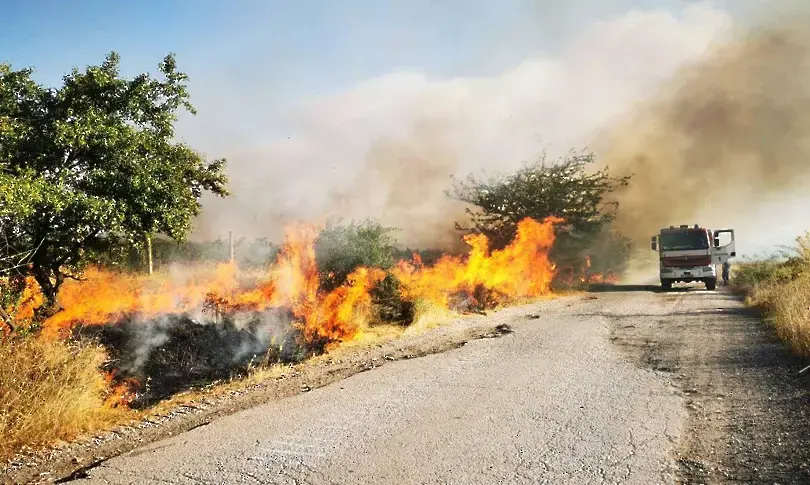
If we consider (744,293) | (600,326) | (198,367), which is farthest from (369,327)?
(744,293)

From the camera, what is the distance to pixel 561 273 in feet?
82.1

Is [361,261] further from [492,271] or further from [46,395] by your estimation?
[46,395]

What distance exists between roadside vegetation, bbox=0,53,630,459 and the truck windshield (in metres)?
11.6

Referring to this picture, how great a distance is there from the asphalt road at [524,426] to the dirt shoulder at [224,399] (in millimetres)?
365

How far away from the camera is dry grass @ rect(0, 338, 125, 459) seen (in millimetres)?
5731

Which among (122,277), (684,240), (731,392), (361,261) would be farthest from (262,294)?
(684,240)

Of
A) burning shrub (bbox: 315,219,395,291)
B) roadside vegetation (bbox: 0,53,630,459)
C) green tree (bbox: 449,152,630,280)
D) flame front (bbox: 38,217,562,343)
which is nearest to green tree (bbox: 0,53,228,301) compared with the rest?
roadside vegetation (bbox: 0,53,630,459)

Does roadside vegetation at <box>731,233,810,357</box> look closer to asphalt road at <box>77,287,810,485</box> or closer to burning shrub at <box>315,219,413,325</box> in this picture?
asphalt road at <box>77,287,810,485</box>

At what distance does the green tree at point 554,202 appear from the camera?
2459cm

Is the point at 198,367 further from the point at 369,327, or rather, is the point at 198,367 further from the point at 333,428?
the point at 333,428

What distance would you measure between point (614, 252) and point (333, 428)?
2928cm

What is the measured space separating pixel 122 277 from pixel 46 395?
23.3 feet

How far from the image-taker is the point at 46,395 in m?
6.21

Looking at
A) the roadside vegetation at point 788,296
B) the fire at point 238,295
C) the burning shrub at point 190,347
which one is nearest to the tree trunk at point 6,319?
the burning shrub at point 190,347
